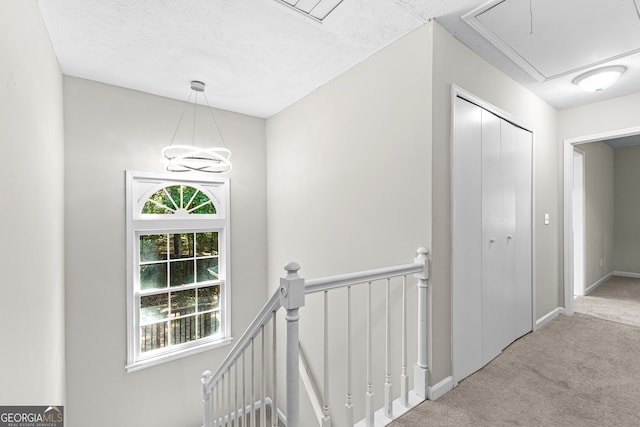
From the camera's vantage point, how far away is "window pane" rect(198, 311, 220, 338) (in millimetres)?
→ 3471

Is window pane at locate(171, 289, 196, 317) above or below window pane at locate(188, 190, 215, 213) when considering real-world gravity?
below

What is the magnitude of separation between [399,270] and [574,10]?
73.0 inches

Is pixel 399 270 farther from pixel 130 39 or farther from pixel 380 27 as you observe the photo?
pixel 130 39

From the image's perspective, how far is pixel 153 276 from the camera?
10.4 ft

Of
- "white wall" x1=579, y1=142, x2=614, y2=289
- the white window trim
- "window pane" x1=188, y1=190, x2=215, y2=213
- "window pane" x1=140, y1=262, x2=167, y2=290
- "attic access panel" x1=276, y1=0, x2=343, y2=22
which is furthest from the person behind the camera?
"white wall" x1=579, y1=142, x2=614, y2=289

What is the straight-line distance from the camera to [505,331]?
2461 mm

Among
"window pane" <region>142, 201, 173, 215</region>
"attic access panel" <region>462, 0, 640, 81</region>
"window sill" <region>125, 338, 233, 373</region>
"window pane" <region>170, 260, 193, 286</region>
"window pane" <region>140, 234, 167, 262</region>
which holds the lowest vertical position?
"window sill" <region>125, 338, 233, 373</region>

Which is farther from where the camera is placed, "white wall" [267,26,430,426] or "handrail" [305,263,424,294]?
"white wall" [267,26,430,426]

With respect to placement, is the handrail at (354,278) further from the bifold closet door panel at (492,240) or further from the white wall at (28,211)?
the white wall at (28,211)

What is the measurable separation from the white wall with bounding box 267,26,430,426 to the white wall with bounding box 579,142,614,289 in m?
3.53

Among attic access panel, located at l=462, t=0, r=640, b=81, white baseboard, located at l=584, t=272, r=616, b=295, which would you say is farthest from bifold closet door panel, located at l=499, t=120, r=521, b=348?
white baseboard, located at l=584, t=272, r=616, b=295

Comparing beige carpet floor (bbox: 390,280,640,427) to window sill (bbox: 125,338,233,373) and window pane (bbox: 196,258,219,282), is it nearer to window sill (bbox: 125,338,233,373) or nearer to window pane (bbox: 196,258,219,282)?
window sill (bbox: 125,338,233,373)

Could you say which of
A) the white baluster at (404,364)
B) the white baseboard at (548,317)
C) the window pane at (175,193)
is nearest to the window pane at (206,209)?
the window pane at (175,193)

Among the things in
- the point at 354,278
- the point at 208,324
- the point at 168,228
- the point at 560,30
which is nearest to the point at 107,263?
the point at 168,228
